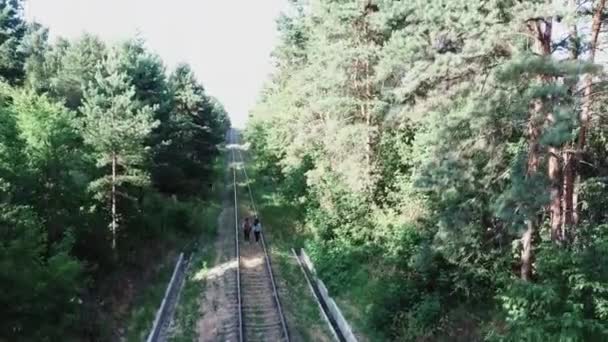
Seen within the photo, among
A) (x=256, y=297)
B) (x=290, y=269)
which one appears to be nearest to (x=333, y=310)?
(x=256, y=297)

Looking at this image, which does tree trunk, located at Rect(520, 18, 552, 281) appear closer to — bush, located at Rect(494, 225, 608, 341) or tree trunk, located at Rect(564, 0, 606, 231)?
tree trunk, located at Rect(564, 0, 606, 231)

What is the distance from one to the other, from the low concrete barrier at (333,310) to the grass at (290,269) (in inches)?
16.2

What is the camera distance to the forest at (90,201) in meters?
12.7

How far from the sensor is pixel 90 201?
22266 millimetres

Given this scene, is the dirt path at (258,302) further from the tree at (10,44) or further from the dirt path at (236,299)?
the tree at (10,44)

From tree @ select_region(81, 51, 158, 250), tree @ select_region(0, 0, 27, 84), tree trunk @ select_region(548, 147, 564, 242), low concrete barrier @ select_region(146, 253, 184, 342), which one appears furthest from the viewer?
tree @ select_region(0, 0, 27, 84)

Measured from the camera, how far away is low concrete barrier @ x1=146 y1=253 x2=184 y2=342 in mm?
17062

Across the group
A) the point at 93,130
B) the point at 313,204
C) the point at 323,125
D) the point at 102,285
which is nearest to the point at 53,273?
the point at 102,285

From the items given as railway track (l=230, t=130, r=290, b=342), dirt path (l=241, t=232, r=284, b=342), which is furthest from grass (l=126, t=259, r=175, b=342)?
dirt path (l=241, t=232, r=284, b=342)

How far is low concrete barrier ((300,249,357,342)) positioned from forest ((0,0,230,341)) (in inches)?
267

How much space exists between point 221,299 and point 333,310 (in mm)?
4049

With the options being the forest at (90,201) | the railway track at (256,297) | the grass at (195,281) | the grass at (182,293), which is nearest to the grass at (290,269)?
the railway track at (256,297)

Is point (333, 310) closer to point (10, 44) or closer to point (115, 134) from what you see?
point (115, 134)

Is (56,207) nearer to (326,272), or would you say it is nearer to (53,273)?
(53,273)
